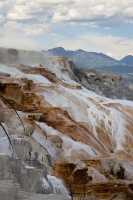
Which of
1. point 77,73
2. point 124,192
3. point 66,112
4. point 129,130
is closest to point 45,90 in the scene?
point 66,112

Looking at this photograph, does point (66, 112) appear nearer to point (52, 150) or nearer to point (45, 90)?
point (45, 90)

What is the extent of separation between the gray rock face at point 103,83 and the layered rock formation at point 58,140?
5.78 meters

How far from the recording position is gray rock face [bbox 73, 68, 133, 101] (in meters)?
43.1

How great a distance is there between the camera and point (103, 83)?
44.5 m

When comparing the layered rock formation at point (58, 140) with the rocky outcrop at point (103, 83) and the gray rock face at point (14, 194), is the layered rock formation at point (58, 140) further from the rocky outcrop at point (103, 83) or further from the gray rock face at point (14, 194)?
the rocky outcrop at point (103, 83)

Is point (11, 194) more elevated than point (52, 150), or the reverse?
point (11, 194)

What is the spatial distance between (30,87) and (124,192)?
14.4 meters

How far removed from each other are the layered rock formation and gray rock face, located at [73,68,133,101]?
5.78 meters

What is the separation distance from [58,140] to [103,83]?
26.1 m

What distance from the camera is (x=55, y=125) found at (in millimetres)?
21688

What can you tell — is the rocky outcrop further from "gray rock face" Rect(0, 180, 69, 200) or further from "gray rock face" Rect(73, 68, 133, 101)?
"gray rock face" Rect(0, 180, 69, 200)

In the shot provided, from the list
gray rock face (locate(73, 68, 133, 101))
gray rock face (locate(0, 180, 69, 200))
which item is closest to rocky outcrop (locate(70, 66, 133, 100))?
gray rock face (locate(73, 68, 133, 101))

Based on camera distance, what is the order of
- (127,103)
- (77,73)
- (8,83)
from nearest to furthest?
(8,83), (127,103), (77,73)

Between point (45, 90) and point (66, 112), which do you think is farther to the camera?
point (45, 90)
